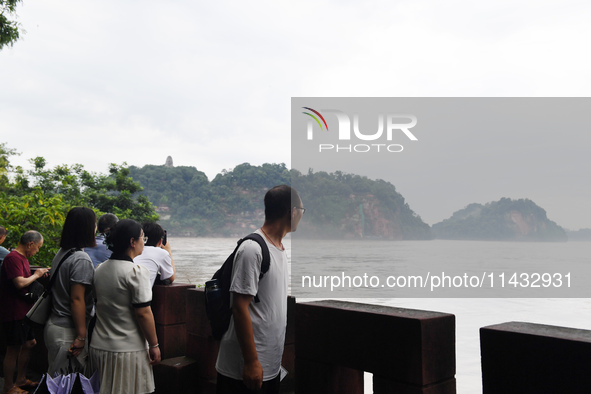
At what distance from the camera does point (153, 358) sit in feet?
8.77

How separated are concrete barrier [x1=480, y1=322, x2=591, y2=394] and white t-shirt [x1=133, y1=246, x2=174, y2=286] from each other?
2233 millimetres

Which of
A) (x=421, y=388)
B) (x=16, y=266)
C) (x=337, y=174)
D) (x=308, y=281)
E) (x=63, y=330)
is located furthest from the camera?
(x=337, y=174)

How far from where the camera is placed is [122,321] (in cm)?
260

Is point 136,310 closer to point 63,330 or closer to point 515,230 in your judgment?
point 63,330

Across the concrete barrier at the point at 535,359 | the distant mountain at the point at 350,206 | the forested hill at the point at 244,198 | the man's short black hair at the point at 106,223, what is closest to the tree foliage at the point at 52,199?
the man's short black hair at the point at 106,223

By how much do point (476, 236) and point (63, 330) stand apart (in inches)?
3968

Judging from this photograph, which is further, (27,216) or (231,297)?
(27,216)

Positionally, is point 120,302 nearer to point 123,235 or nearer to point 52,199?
point 123,235

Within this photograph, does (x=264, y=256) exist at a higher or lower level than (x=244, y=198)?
lower

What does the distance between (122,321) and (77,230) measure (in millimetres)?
653

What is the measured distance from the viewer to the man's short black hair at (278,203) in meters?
2.15

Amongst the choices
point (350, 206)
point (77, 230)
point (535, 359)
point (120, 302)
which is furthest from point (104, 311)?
point (350, 206)

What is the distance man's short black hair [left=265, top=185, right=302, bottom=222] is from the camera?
7.06 ft

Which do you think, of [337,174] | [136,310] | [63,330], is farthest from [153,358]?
[337,174]
